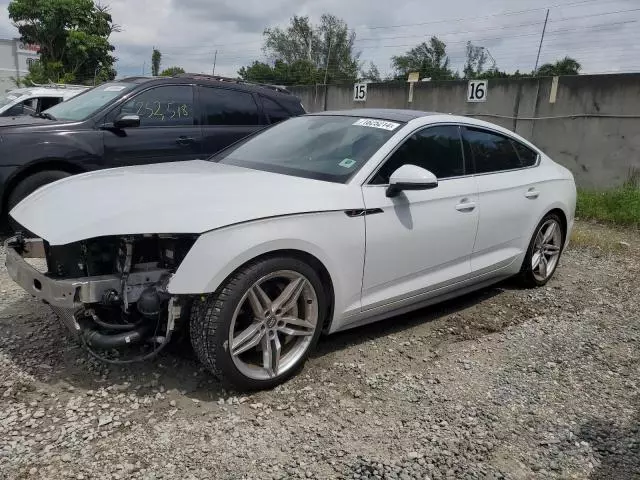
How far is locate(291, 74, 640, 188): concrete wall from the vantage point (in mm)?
9719

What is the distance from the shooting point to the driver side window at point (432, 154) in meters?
3.62

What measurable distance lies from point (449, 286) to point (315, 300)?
50.9 inches

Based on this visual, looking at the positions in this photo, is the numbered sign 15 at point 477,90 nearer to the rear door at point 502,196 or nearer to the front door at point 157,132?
the front door at point 157,132

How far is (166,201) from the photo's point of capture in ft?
9.53

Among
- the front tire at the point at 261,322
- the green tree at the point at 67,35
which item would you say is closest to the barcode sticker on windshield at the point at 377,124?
the front tire at the point at 261,322

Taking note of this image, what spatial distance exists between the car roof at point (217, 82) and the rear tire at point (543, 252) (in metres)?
3.88

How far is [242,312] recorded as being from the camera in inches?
120

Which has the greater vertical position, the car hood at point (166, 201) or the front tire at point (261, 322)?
the car hood at point (166, 201)

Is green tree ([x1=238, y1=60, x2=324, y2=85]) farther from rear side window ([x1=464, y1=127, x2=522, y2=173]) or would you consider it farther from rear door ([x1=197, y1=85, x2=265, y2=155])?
rear side window ([x1=464, y1=127, x2=522, y2=173])

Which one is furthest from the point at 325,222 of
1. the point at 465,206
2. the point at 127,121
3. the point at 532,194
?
the point at 127,121

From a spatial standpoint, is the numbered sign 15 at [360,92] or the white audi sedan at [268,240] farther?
the numbered sign 15 at [360,92]

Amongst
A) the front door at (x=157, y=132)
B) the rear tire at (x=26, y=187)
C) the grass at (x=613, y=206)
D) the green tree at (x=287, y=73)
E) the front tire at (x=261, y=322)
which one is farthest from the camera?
the green tree at (x=287, y=73)

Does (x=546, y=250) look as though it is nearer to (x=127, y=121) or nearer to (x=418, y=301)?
(x=418, y=301)

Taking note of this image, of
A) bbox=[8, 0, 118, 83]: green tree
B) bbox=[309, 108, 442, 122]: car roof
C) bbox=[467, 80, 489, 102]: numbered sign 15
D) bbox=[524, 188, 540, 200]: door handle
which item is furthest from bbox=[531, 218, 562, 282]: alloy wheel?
bbox=[8, 0, 118, 83]: green tree
